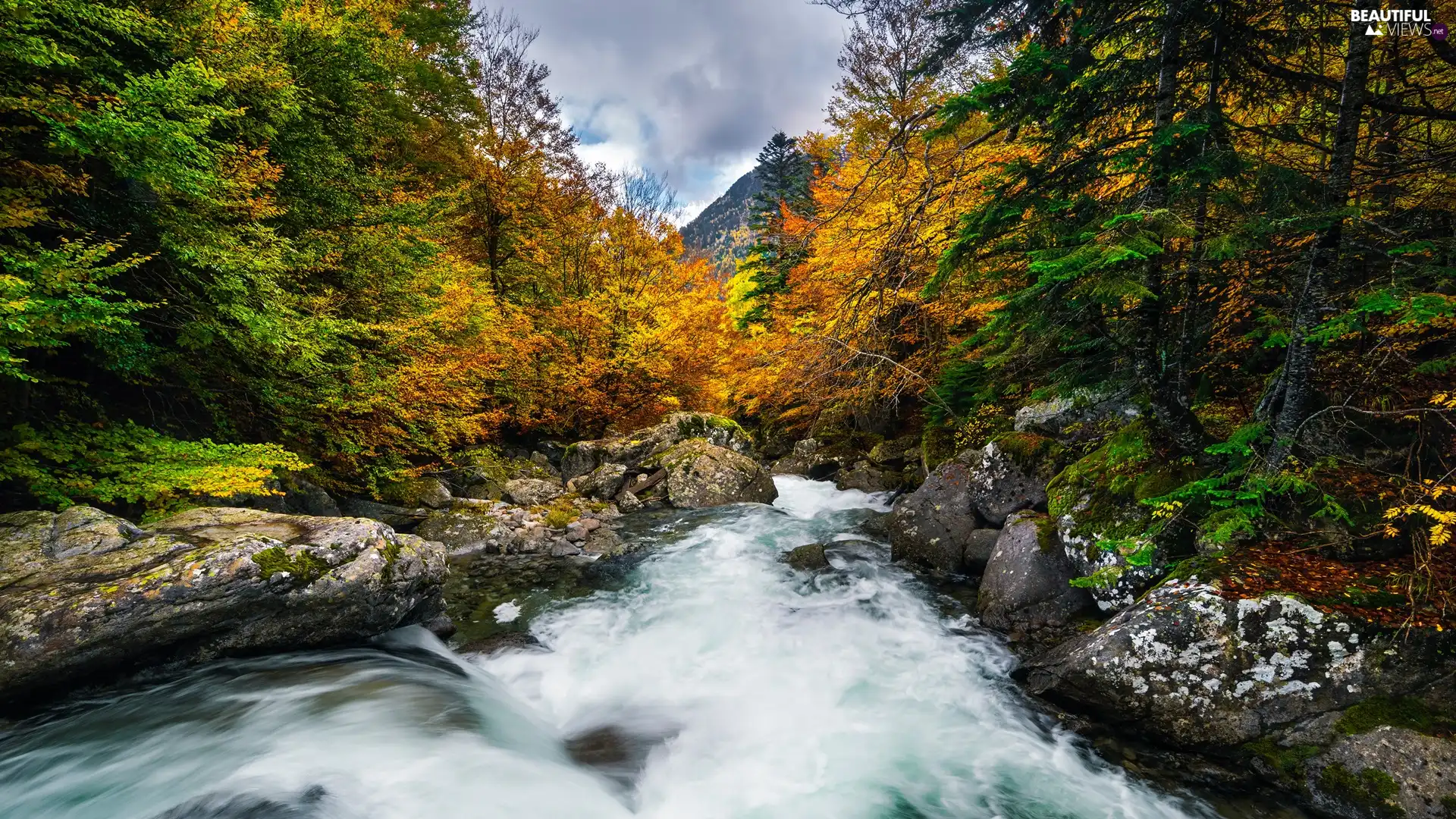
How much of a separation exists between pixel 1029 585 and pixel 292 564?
796 centimetres

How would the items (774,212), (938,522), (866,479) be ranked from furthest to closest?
(774,212), (866,479), (938,522)

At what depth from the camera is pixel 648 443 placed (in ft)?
49.8

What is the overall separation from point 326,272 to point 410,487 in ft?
14.6

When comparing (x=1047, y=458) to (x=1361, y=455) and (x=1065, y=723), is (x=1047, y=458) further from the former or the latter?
(x=1065, y=723)

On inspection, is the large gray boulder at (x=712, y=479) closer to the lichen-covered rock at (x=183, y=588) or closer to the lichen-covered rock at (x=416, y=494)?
the lichen-covered rock at (x=416, y=494)

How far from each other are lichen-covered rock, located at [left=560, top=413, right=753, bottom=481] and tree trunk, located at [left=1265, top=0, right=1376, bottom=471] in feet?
38.7

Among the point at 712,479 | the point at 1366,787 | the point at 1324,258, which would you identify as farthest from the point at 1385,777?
the point at 712,479

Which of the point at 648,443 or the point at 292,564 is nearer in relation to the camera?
the point at 292,564

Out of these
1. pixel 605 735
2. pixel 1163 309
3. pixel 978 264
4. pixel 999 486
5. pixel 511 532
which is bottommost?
pixel 605 735

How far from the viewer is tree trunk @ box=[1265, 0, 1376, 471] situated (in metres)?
3.81

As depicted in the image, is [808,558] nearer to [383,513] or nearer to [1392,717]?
[1392,717]

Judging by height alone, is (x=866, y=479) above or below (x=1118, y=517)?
below

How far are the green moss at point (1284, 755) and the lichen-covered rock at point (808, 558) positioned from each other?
5.36 metres

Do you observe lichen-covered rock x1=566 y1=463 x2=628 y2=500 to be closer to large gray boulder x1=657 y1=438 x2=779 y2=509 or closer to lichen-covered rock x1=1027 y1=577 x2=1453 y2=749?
large gray boulder x1=657 y1=438 x2=779 y2=509
